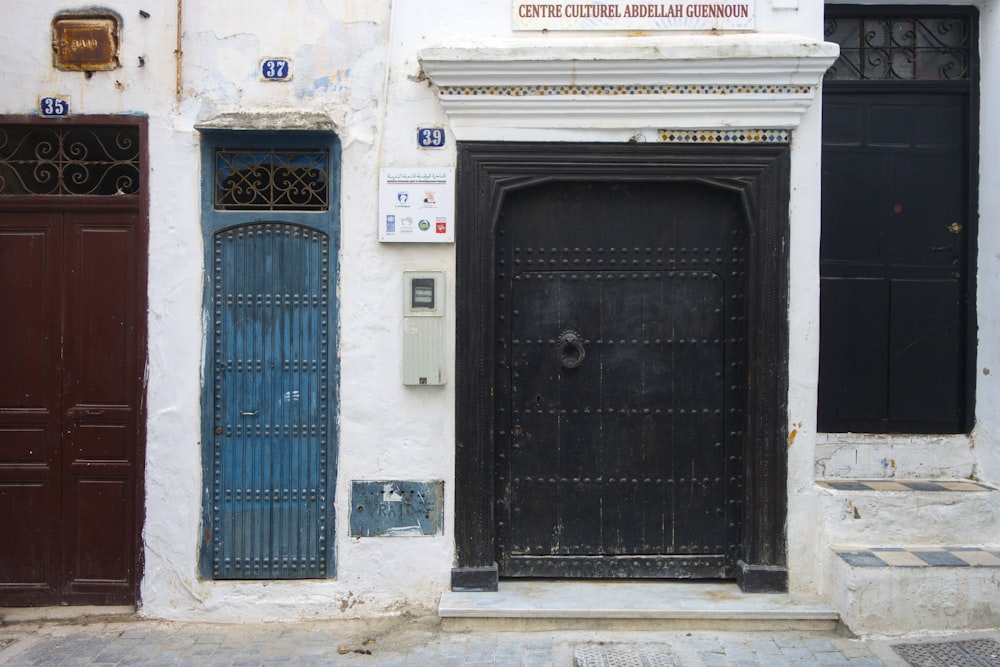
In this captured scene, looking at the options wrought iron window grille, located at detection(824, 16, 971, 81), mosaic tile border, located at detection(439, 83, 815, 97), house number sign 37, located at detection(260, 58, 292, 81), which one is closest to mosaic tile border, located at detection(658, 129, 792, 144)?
mosaic tile border, located at detection(439, 83, 815, 97)

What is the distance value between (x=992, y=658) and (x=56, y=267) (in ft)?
17.0

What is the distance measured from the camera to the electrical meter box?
488 centimetres

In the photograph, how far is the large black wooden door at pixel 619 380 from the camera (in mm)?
5047

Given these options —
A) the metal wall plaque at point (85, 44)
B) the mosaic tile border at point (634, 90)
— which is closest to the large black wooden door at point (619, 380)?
the mosaic tile border at point (634, 90)

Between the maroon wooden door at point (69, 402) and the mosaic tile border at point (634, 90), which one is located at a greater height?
the mosaic tile border at point (634, 90)

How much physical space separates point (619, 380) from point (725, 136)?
1.45 metres

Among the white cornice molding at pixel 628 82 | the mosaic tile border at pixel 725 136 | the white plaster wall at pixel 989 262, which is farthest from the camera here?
the white plaster wall at pixel 989 262

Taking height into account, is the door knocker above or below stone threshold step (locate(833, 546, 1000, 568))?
above

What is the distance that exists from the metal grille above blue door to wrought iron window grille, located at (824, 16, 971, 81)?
346cm

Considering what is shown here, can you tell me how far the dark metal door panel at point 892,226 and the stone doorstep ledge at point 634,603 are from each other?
1.46 m

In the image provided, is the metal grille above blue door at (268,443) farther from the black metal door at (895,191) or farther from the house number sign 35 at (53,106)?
the black metal door at (895,191)

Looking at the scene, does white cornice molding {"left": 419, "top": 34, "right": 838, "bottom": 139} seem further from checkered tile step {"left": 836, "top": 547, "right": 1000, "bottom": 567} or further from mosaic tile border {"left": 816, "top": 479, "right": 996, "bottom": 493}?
checkered tile step {"left": 836, "top": 547, "right": 1000, "bottom": 567}

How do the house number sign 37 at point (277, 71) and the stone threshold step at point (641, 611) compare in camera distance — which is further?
the house number sign 37 at point (277, 71)

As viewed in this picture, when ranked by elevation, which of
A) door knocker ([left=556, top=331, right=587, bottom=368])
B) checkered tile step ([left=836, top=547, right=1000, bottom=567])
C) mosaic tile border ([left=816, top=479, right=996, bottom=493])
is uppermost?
door knocker ([left=556, top=331, right=587, bottom=368])
